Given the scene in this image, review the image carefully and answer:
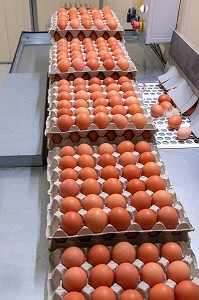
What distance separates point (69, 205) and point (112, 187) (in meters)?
0.19

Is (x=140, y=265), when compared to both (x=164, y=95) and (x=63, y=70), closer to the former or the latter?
(x=63, y=70)

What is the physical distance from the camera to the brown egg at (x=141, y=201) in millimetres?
1256

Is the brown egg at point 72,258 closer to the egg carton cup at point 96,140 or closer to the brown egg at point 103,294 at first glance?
the brown egg at point 103,294

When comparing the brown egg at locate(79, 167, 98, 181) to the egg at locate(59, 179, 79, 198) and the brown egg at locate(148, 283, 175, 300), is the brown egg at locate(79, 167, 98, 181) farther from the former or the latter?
the brown egg at locate(148, 283, 175, 300)

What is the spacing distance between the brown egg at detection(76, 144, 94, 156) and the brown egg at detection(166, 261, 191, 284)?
2.01 feet

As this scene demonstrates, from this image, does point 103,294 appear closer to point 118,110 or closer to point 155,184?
point 155,184

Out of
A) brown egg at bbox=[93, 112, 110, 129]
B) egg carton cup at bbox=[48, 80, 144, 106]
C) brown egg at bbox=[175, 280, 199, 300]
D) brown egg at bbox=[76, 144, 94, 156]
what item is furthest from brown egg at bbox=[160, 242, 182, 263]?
egg carton cup at bbox=[48, 80, 144, 106]

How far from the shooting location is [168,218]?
1.19 m

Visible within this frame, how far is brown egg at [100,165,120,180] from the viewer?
139 centimetres

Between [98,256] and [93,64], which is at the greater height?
[93,64]

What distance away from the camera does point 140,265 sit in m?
1.11

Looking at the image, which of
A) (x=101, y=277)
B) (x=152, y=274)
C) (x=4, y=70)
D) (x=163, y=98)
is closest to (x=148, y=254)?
(x=152, y=274)

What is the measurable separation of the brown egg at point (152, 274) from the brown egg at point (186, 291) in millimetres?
61

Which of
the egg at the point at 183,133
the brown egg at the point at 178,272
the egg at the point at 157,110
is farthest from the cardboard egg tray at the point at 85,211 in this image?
the egg at the point at 157,110
